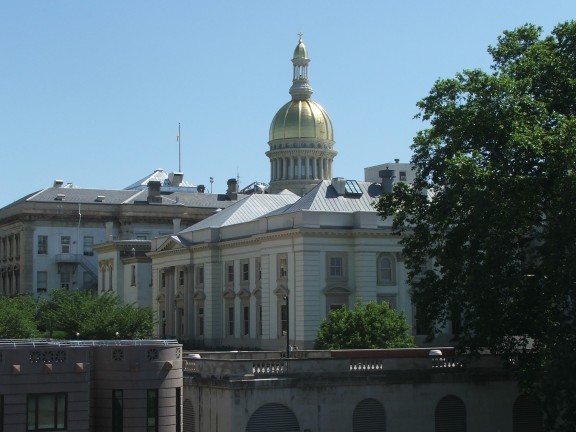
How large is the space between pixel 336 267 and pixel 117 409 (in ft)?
141

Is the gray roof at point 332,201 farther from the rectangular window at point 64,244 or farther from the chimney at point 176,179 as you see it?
the chimney at point 176,179

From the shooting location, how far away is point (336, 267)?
8006 cm

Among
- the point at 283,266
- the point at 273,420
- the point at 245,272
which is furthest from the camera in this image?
the point at 245,272

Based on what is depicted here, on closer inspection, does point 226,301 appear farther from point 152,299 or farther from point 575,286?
point 575,286

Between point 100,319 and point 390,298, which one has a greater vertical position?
point 390,298

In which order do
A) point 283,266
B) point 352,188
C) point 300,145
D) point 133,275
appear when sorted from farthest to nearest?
point 300,145, point 133,275, point 352,188, point 283,266

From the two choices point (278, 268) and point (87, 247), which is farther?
point (87, 247)

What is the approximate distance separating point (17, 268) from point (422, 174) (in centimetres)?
7968

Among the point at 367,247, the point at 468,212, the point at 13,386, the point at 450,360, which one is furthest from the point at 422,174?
the point at 367,247

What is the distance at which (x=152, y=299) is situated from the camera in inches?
4156

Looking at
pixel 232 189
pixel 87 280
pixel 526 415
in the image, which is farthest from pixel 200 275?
pixel 526 415

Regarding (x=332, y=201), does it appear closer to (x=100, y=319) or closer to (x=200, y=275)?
(x=200, y=275)

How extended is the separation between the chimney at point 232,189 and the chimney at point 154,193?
896cm

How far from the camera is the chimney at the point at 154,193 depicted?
410 feet
